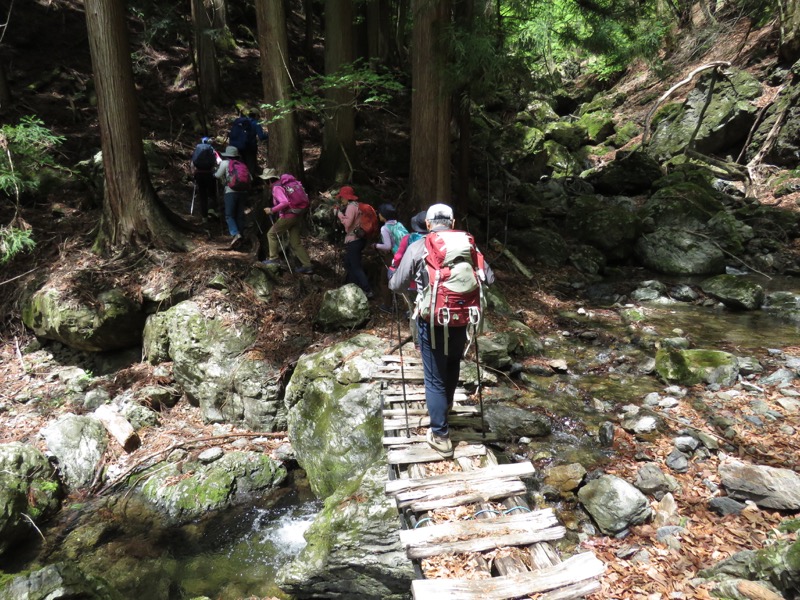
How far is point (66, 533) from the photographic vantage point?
612 centimetres

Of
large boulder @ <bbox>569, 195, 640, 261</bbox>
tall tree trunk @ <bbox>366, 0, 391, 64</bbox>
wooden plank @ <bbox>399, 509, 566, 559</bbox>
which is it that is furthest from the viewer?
tall tree trunk @ <bbox>366, 0, 391, 64</bbox>

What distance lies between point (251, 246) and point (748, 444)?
893 cm

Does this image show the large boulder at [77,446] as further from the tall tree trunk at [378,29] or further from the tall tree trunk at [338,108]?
the tall tree trunk at [378,29]

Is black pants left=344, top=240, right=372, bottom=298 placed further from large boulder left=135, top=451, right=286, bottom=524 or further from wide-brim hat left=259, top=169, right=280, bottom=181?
large boulder left=135, top=451, right=286, bottom=524

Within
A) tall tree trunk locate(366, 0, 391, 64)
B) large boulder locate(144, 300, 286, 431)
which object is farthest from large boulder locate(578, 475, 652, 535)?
tall tree trunk locate(366, 0, 391, 64)

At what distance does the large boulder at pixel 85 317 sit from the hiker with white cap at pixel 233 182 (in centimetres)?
231

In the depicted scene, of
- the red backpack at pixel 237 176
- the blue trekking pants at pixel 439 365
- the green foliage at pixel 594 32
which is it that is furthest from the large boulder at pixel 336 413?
the green foliage at pixel 594 32

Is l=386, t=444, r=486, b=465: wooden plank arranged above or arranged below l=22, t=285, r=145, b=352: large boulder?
below

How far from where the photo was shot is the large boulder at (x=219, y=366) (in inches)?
304

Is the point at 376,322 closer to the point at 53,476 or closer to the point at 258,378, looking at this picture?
the point at 258,378

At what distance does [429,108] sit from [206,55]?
983 cm

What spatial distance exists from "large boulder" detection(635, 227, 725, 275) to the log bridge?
9416 mm

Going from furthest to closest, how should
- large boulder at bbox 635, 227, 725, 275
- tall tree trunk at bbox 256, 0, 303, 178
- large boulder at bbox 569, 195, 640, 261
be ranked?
large boulder at bbox 569, 195, 640, 261 → large boulder at bbox 635, 227, 725, 275 → tall tree trunk at bbox 256, 0, 303, 178

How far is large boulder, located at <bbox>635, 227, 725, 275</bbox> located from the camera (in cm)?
1155
